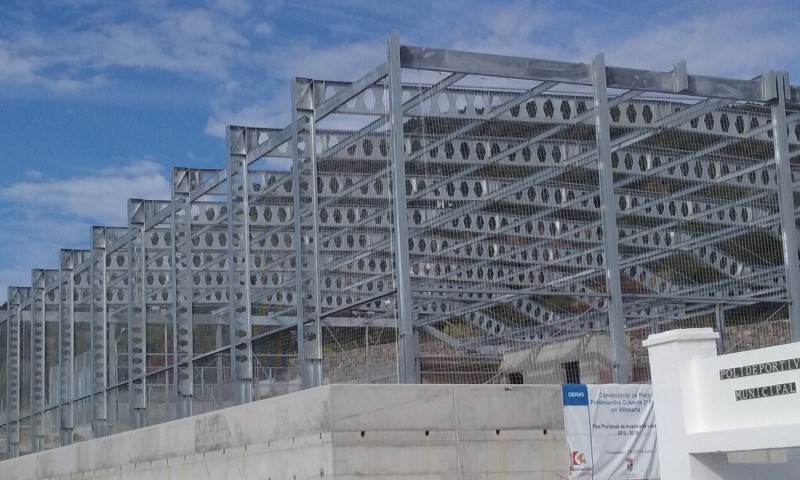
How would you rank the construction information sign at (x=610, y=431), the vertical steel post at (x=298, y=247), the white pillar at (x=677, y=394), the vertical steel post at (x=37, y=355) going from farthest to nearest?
the vertical steel post at (x=37, y=355), the vertical steel post at (x=298, y=247), the construction information sign at (x=610, y=431), the white pillar at (x=677, y=394)

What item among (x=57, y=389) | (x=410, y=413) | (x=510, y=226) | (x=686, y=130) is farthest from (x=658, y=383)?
(x=57, y=389)

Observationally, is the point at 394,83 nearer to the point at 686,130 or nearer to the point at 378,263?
the point at 378,263

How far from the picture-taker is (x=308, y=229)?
73.3 ft

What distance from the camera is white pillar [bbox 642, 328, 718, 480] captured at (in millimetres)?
14992

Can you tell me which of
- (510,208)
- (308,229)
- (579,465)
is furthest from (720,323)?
(308,229)

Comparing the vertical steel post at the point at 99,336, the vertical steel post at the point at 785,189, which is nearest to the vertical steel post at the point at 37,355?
the vertical steel post at the point at 99,336

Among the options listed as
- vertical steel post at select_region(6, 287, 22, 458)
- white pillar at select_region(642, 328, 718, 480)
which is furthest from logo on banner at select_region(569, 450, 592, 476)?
vertical steel post at select_region(6, 287, 22, 458)

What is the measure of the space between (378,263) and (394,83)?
351cm

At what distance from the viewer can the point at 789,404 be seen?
45.3 ft

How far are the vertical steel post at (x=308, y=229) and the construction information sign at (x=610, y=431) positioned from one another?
5.03 meters

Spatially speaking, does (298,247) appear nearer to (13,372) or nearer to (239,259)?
(239,259)

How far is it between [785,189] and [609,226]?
4.09 m

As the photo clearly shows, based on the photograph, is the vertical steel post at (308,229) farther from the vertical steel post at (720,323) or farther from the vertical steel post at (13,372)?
the vertical steel post at (13,372)

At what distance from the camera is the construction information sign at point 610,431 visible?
18.6 m
